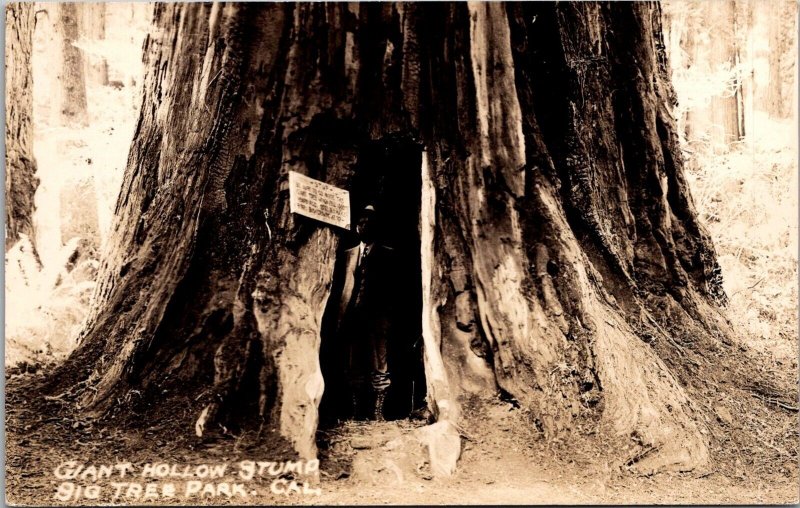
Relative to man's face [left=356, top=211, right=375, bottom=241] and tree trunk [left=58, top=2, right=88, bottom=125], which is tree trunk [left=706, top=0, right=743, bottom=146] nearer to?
man's face [left=356, top=211, right=375, bottom=241]

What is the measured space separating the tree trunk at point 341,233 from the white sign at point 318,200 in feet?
0.21

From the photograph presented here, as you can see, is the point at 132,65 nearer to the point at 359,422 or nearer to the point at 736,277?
the point at 359,422

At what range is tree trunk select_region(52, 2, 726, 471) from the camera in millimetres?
4332

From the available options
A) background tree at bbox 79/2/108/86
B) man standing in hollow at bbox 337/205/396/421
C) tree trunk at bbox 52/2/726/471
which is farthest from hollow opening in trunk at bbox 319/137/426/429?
background tree at bbox 79/2/108/86

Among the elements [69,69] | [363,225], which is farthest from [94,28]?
[363,225]

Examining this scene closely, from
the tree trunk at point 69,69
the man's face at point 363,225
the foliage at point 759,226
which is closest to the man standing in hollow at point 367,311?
the man's face at point 363,225

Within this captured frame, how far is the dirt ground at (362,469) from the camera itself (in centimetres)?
414

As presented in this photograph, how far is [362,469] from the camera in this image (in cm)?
425

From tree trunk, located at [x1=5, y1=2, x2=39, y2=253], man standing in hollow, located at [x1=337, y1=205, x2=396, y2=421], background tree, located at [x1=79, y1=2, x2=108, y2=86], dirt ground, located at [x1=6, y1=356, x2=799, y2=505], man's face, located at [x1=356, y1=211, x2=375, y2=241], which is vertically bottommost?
dirt ground, located at [x1=6, y1=356, x2=799, y2=505]

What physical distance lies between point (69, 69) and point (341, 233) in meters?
1.71

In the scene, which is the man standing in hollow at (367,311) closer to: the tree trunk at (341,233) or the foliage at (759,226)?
the tree trunk at (341,233)

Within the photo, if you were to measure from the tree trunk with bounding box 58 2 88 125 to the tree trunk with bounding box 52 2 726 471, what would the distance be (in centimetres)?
35

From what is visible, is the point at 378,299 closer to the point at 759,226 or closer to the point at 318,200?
the point at 318,200

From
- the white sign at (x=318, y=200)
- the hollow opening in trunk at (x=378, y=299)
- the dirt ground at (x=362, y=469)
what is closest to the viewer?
the dirt ground at (x=362, y=469)
